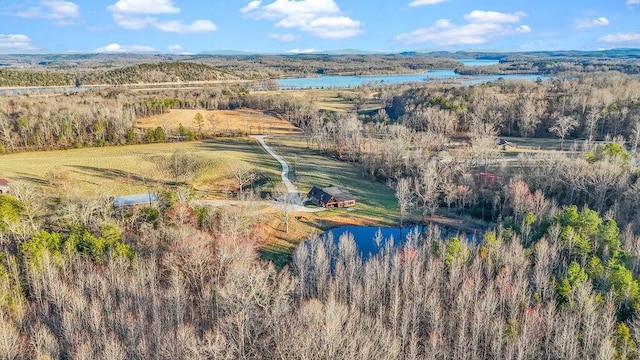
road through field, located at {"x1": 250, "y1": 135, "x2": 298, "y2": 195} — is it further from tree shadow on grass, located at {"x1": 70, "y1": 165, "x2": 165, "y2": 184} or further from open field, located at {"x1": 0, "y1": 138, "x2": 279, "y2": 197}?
tree shadow on grass, located at {"x1": 70, "y1": 165, "x2": 165, "y2": 184}

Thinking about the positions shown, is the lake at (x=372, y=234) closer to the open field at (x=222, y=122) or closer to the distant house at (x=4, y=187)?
the distant house at (x=4, y=187)

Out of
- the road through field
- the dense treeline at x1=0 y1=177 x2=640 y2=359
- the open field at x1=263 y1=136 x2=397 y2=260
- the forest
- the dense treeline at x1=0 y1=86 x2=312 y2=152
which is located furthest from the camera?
the dense treeline at x1=0 y1=86 x2=312 y2=152

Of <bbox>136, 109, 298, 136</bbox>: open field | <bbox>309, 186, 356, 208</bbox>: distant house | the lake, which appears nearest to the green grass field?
<bbox>309, 186, 356, 208</bbox>: distant house

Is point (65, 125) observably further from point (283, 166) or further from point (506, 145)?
point (506, 145)

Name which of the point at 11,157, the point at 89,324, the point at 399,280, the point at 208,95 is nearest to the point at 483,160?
the point at 399,280

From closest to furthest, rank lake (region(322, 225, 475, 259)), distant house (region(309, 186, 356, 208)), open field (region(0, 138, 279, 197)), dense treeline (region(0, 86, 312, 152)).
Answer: lake (region(322, 225, 475, 259)) → distant house (region(309, 186, 356, 208)) → open field (region(0, 138, 279, 197)) → dense treeline (region(0, 86, 312, 152))

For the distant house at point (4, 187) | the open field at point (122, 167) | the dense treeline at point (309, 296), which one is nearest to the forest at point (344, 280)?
the dense treeline at point (309, 296)
